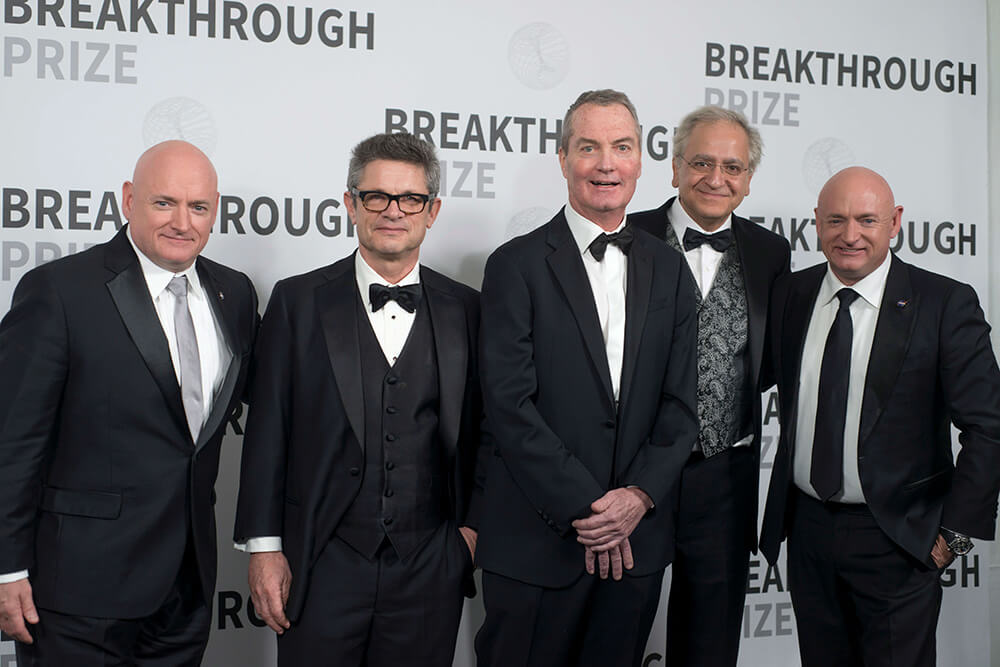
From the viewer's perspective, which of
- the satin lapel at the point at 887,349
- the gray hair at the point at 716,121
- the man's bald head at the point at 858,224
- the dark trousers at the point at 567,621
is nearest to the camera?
the dark trousers at the point at 567,621

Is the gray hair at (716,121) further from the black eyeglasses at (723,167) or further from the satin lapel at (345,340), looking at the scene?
the satin lapel at (345,340)

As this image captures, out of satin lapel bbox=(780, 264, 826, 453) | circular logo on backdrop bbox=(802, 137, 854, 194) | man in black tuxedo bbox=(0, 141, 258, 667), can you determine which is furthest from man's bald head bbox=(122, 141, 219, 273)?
circular logo on backdrop bbox=(802, 137, 854, 194)

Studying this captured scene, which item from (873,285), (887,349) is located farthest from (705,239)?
(887,349)

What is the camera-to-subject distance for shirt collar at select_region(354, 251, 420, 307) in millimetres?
2564

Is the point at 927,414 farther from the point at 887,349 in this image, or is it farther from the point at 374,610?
the point at 374,610

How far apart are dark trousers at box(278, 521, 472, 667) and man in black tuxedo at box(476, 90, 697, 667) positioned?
5.3 inches

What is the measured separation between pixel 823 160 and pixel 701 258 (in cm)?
131

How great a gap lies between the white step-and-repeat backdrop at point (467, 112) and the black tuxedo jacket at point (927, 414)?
1.13m

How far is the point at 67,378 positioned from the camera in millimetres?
2312

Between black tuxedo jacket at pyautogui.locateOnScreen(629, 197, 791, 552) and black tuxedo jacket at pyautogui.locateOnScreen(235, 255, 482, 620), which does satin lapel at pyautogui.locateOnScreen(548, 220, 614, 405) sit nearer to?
black tuxedo jacket at pyautogui.locateOnScreen(235, 255, 482, 620)

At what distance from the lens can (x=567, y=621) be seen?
2.45 metres

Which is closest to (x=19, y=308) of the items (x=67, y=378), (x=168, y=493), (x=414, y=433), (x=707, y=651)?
(x=67, y=378)

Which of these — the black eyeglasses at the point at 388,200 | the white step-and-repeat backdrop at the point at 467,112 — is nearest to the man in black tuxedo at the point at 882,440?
the white step-and-repeat backdrop at the point at 467,112

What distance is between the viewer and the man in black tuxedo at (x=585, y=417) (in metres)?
2.38
